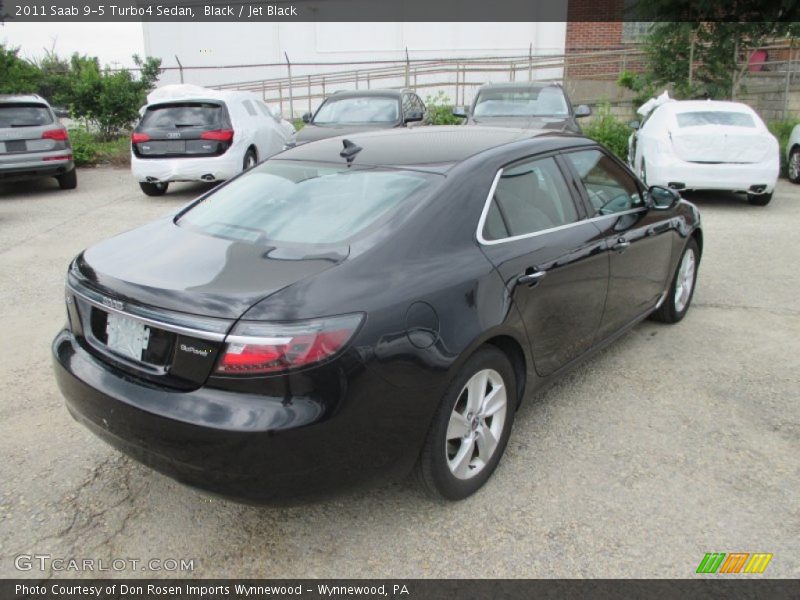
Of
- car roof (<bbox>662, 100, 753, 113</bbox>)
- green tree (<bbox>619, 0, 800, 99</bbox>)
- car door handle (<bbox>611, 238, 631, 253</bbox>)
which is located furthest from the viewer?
green tree (<bbox>619, 0, 800, 99</bbox>)

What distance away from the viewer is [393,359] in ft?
8.35

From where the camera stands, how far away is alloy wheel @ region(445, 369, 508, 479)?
295cm

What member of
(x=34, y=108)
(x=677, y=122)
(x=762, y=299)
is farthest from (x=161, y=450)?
(x=34, y=108)

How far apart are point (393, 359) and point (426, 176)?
1.06m

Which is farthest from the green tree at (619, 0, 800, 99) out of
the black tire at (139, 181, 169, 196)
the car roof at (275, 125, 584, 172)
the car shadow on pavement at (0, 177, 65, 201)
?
the car roof at (275, 125, 584, 172)

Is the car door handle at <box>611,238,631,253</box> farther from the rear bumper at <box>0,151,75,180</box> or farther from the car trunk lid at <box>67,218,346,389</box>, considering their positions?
the rear bumper at <box>0,151,75,180</box>

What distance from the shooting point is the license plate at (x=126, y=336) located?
8.56 feet

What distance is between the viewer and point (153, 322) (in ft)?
8.34

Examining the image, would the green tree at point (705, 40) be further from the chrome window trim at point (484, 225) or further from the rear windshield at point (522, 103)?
the chrome window trim at point (484, 225)

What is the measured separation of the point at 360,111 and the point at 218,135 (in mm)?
2312

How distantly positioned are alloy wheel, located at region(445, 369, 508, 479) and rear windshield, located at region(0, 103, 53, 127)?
10885mm

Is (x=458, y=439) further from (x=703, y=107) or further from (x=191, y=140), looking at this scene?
(x=703, y=107)

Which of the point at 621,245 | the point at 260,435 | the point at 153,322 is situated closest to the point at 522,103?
the point at 621,245

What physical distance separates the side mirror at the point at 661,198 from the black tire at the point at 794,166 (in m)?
9.48
